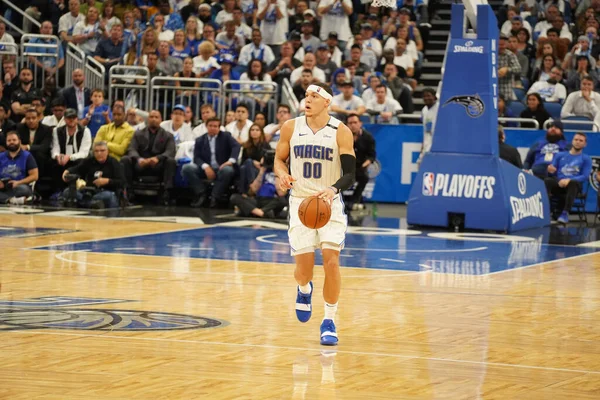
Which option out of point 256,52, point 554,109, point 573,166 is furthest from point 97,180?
point 554,109

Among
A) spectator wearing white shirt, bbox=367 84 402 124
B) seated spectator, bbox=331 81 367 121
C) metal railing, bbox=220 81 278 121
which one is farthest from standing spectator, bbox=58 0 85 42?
spectator wearing white shirt, bbox=367 84 402 124

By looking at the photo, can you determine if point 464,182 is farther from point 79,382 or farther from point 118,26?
point 79,382

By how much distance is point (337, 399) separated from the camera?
671 cm

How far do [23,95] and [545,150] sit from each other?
33.0 ft

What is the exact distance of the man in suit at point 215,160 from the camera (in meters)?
20.3

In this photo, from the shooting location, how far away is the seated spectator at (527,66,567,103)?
71.9 ft

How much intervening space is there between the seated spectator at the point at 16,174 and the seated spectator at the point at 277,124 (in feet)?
13.1

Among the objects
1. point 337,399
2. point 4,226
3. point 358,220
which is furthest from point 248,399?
point 358,220

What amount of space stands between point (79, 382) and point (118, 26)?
18494 millimetres

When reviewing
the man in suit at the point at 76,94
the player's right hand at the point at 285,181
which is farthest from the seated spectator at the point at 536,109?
the player's right hand at the point at 285,181

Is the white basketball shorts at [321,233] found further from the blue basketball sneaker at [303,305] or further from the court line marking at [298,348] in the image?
the court line marking at [298,348]

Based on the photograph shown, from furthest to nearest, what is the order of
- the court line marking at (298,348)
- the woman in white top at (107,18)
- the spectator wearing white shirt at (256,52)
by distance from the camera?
the woman in white top at (107,18) → the spectator wearing white shirt at (256,52) → the court line marking at (298,348)

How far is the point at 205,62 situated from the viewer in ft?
76.9

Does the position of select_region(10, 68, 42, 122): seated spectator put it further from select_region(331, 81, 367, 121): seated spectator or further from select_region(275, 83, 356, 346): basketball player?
select_region(275, 83, 356, 346): basketball player
